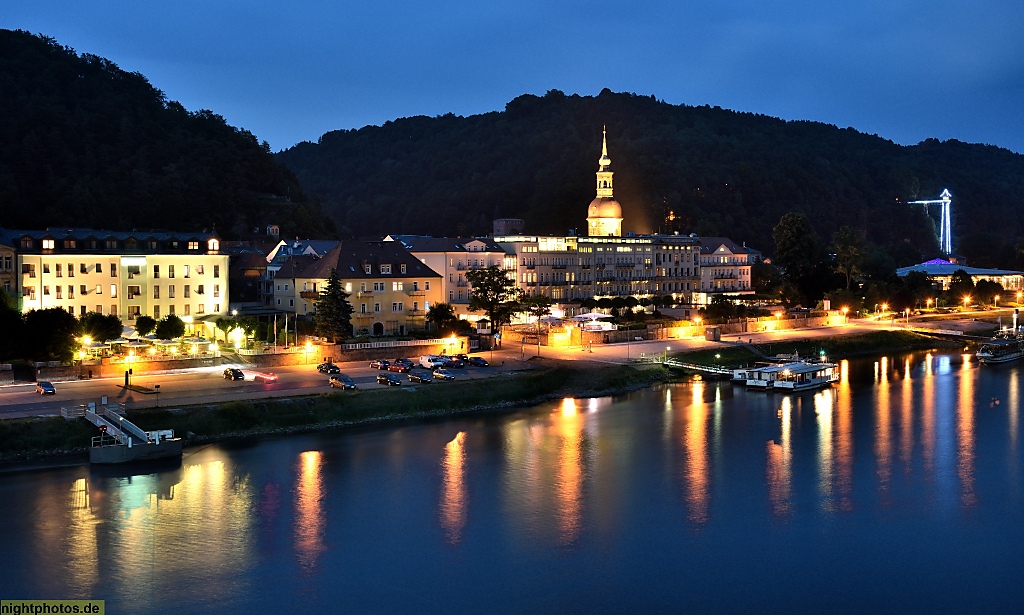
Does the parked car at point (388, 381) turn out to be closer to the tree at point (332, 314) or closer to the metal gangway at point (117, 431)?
the tree at point (332, 314)

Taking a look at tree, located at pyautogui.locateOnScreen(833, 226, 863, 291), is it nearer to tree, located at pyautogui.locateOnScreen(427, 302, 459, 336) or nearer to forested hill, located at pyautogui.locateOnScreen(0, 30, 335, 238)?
forested hill, located at pyautogui.locateOnScreen(0, 30, 335, 238)

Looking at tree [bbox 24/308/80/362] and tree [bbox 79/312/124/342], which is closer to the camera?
tree [bbox 24/308/80/362]

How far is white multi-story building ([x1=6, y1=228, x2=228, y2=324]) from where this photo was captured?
41.5m

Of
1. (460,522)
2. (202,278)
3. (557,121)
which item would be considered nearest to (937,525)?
(460,522)

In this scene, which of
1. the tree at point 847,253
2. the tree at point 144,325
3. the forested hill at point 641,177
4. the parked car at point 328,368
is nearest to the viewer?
the parked car at point 328,368

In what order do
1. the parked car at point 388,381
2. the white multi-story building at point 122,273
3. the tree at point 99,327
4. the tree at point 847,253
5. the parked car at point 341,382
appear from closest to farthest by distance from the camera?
the parked car at point 341,382 < the parked car at point 388,381 < the tree at point 99,327 < the white multi-story building at point 122,273 < the tree at point 847,253

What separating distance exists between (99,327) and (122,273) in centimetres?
772

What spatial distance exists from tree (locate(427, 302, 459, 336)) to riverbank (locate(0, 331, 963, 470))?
483 centimetres

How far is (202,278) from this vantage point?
45969 millimetres

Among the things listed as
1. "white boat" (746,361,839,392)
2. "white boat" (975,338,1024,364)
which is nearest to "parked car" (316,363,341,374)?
"white boat" (746,361,839,392)

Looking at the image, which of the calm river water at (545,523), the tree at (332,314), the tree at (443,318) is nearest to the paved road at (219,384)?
the tree at (332,314)

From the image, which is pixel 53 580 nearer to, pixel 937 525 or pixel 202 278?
pixel 937 525

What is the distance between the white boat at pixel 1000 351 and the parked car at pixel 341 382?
34167 millimetres

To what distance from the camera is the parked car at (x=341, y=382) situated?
32.8 metres
